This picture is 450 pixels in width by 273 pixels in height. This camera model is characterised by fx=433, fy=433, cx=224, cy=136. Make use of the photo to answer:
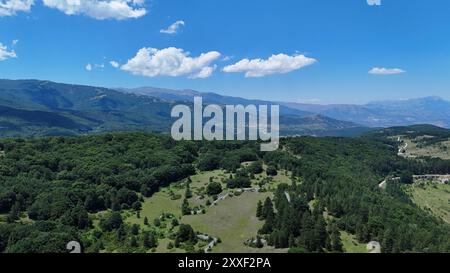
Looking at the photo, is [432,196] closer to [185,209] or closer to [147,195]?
[147,195]

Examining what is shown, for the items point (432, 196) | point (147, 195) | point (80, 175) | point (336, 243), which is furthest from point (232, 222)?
point (432, 196)

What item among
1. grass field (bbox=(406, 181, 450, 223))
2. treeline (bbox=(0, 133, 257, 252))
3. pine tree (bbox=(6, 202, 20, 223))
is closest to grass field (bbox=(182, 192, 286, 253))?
treeline (bbox=(0, 133, 257, 252))

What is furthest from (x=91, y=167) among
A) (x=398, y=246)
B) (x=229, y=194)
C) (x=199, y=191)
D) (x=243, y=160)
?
(x=398, y=246)

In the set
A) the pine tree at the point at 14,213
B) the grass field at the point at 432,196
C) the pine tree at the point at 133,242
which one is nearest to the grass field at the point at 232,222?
the pine tree at the point at 133,242

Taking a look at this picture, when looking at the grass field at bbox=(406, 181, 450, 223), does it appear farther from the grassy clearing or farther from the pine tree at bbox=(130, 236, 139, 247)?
the pine tree at bbox=(130, 236, 139, 247)

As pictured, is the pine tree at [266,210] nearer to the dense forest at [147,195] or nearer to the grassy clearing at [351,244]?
the dense forest at [147,195]
